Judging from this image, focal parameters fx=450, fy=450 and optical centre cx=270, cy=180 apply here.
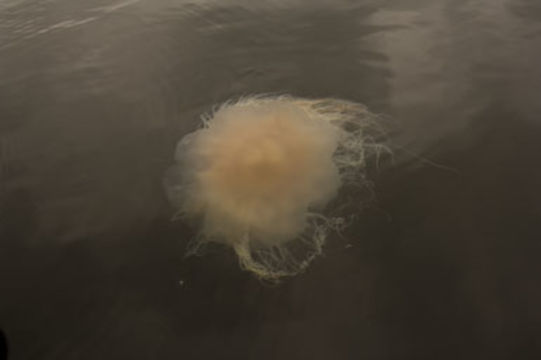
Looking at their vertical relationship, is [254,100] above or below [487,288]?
above

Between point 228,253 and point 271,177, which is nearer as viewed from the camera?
point 228,253

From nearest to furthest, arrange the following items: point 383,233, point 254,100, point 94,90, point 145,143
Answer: point 383,233 < point 145,143 < point 254,100 < point 94,90

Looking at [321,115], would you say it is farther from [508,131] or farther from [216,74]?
[508,131]

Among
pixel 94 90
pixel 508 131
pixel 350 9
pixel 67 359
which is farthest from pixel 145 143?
pixel 508 131

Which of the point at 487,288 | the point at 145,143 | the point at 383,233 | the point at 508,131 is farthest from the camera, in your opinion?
the point at 145,143

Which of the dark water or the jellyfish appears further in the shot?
the jellyfish
